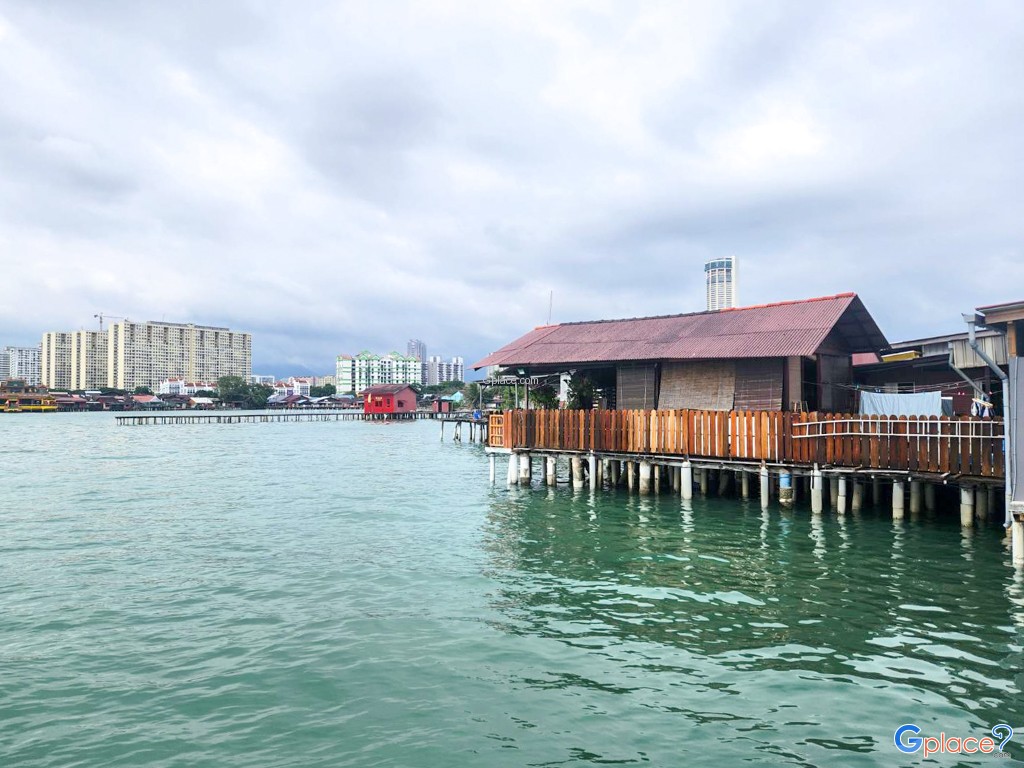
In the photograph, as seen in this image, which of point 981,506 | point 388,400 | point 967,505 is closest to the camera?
point 967,505

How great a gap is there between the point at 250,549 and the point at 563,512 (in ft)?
33.3

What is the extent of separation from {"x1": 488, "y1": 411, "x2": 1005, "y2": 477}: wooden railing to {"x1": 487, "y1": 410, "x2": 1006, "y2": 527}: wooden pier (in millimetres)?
32

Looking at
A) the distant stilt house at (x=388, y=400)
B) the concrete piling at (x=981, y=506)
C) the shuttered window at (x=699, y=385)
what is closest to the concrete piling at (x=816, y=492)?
the concrete piling at (x=981, y=506)

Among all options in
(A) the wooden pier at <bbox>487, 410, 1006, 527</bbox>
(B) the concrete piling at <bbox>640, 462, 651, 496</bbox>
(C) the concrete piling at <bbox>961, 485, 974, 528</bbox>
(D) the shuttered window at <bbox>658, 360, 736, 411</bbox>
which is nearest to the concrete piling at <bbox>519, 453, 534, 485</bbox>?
(A) the wooden pier at <bbox>487, 410, 1006, 527</bbox>

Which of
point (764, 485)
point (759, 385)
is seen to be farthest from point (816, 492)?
point (759, 385)

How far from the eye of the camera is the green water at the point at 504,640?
7.81m

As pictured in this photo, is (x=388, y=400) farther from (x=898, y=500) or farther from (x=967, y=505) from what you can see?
(x=967, y=505)

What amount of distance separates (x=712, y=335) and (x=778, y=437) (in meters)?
6.46

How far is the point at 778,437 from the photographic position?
21.6 meters

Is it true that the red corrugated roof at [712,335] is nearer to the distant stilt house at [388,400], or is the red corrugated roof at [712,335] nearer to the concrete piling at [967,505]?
the concrete piling at [967,505]

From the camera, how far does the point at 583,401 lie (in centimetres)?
3278

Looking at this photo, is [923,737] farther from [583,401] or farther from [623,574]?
[583,401]

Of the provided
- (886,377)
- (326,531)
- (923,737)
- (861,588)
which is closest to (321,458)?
(326,531)

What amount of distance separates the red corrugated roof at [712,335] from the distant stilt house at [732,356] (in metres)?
0.04
